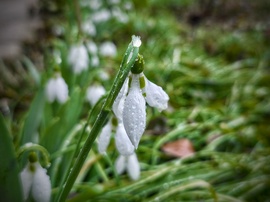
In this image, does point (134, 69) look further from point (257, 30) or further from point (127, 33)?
point (257, 30)

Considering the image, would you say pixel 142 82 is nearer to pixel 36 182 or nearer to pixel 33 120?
pixel 36 182

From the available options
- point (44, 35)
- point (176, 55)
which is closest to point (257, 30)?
point (176, 55)

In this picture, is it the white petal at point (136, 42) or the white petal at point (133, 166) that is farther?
the white petal at point (133, 166)

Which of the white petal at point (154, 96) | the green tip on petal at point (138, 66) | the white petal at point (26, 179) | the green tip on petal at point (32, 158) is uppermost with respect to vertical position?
the green tip on petal at point (138, 66)

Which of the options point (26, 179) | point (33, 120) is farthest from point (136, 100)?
point (33, 120)

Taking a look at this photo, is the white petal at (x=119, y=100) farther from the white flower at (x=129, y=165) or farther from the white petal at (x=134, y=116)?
the white flower at (x=129, y=165)

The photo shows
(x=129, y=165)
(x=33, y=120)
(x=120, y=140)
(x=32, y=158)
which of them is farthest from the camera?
(x=33, y=120)

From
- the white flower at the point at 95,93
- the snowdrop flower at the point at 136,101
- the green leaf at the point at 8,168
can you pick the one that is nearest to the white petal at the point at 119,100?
the snowdrop flower at the point at 136,101

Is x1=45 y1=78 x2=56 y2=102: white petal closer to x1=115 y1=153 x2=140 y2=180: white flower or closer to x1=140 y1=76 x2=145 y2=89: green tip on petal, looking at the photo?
x1=115 y1=153 x2=140 y2=180: white flower
